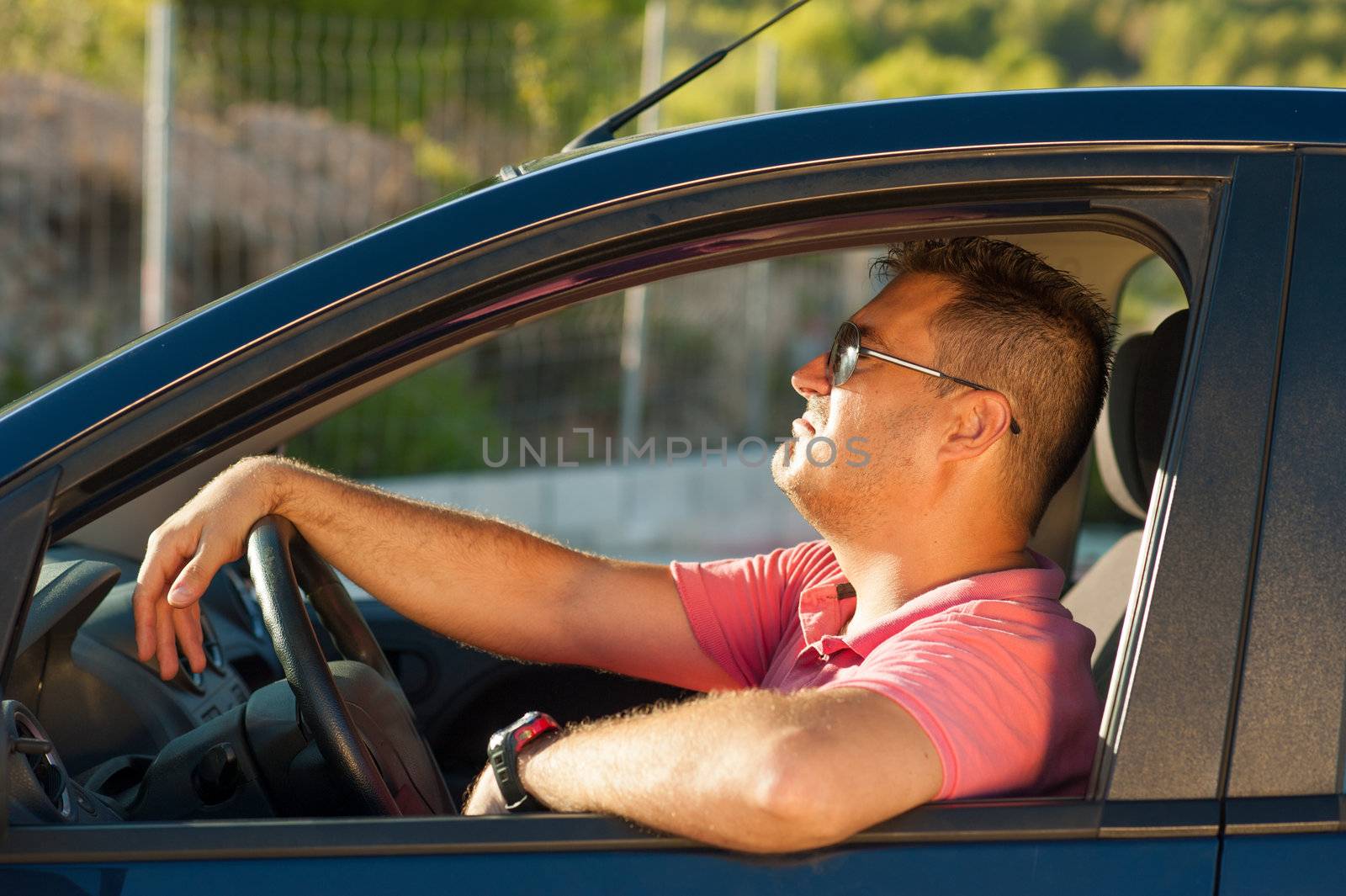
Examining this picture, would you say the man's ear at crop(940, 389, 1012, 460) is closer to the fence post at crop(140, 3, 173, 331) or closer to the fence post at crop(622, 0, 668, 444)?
the fence post at crop(140, 3, 173, 331)

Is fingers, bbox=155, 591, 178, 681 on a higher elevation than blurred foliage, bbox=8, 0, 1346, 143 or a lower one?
lower

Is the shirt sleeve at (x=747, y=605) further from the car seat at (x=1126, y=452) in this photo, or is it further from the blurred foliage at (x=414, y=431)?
the blurred foliage at (x=414, y=431)

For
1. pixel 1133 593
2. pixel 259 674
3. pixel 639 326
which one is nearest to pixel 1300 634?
pixel 1133 593

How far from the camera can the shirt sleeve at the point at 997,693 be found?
1.37m

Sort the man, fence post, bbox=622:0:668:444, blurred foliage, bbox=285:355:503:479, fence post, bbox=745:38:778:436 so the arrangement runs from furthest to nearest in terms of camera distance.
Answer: fence post, bbox=745:38:778:436, fence post, bbox=622:0:668:444, blurred foliage, bbox=285:355:503:479, the man

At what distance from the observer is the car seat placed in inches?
66.6

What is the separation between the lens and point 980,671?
146cm

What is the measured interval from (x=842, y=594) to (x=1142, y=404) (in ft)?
1.57

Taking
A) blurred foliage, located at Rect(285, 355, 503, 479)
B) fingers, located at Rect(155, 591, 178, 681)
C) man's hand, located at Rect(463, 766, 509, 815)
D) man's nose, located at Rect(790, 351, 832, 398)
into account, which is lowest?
man's hand, located at Rect(463, 766, 509, 815)

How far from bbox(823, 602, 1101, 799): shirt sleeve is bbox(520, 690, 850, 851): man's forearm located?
13cm

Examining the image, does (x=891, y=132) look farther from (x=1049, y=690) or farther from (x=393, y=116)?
(x=393, y=116)

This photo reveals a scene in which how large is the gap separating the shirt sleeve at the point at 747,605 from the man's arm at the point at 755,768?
25.5 inches

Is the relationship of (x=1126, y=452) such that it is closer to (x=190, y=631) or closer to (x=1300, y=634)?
(x=1300, y=634)

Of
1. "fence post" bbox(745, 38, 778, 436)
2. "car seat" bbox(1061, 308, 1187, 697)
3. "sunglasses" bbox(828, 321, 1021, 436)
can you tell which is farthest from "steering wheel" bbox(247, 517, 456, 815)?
"fence post" bbox(745, 38, 778, 436)
